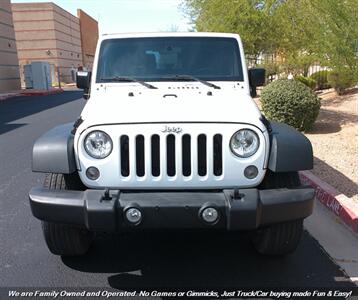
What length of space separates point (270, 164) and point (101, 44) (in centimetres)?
229

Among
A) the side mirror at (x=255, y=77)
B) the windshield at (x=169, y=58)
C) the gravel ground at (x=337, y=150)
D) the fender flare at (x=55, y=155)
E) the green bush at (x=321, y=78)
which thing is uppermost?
the windshield at (x=169, y=58)

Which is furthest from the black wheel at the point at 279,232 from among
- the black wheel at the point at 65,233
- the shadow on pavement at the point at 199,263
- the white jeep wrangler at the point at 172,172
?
the black wheel at the point at 65,233

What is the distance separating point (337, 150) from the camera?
304 inches

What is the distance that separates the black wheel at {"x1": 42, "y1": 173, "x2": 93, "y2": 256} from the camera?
3.37m

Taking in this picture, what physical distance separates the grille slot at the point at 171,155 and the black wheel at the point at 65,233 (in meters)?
0.74

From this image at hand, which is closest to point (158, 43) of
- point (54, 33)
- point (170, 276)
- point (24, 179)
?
point (170, 276)

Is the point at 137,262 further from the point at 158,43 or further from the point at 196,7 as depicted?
the point at 196,7

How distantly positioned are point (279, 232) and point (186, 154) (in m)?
1.04

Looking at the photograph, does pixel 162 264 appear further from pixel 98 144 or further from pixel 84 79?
pixel 84 79

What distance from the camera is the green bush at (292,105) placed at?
352 inches

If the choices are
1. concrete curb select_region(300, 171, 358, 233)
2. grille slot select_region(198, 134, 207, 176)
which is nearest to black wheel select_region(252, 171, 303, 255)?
grille slot select_region(198, 134, 207, 176)

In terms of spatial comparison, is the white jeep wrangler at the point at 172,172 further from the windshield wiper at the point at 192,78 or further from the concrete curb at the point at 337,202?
the concrete curb at the point at 337,202

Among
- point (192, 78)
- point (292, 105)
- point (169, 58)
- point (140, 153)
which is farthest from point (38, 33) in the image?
point (140, 153)

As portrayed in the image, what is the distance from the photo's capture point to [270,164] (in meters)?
3.21
